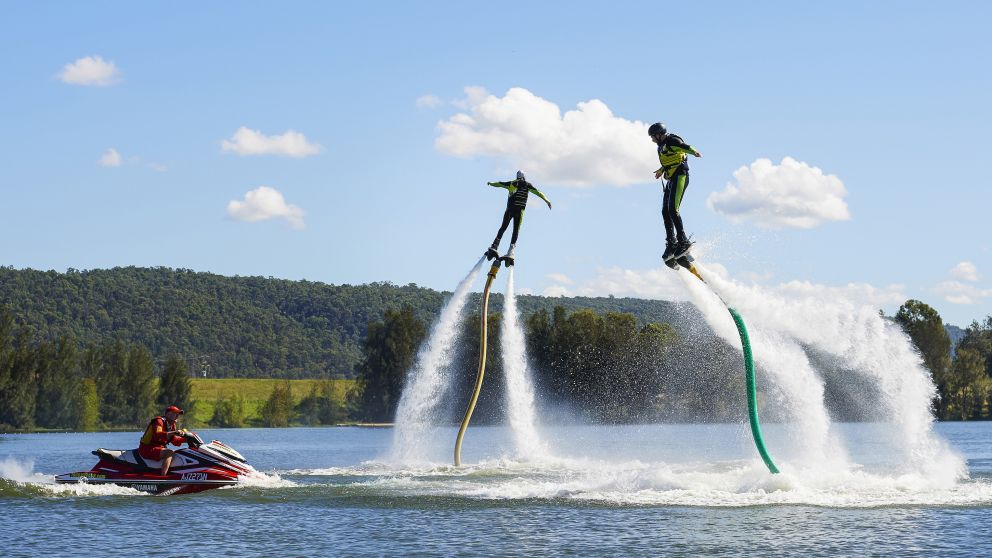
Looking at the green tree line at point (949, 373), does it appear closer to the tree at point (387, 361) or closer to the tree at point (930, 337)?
the tree at point (930, 337)

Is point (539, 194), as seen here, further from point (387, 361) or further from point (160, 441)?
point (387, 361)

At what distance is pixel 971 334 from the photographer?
168 meters

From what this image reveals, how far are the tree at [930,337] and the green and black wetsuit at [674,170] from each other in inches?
3144

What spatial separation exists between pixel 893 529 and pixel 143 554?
590 inches

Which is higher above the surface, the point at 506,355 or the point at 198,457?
the point at 506,355

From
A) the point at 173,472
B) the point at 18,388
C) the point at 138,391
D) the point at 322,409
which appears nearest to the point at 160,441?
the point at 173,472

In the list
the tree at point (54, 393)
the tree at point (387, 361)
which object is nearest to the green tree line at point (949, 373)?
the tree at point (387, 361)

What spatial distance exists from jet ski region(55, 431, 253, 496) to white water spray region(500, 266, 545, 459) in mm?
12128

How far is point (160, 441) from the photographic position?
3325cm

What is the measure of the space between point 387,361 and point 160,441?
80.8 m

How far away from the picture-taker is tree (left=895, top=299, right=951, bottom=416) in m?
101

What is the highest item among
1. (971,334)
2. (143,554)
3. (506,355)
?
(971,334)

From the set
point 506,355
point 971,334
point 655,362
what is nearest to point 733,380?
point 655,362

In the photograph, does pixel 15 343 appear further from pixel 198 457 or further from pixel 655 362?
pixel 198 457
